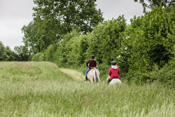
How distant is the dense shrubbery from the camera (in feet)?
28.4

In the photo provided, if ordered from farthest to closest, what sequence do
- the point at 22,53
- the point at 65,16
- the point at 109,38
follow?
the point at 22,53 < the point at 65,16 < the point at 109,38

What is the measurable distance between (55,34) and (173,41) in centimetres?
3240

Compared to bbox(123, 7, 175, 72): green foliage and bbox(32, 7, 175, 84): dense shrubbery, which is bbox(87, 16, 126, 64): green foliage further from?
bbox(123, 7, 175, 72): green foliage

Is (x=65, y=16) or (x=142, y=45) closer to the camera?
(x=142, y=45)

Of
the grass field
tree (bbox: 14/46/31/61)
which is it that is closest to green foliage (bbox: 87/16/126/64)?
the grass field

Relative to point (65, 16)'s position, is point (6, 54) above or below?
below

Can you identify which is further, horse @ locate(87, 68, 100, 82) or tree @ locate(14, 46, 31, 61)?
tree @ locate(14, 46, 31, 61)

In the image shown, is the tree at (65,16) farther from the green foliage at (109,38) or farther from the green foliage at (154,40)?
the green foliage at (154,40)

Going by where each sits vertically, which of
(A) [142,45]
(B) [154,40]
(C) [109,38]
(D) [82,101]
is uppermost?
(C) [109,38]

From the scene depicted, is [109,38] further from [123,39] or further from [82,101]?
[82,101]

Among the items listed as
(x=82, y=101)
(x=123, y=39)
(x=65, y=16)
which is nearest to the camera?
(x=82, y=101)

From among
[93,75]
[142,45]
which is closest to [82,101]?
[142,45]

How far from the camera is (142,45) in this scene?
398 inches

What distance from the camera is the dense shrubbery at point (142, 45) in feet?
28.4
